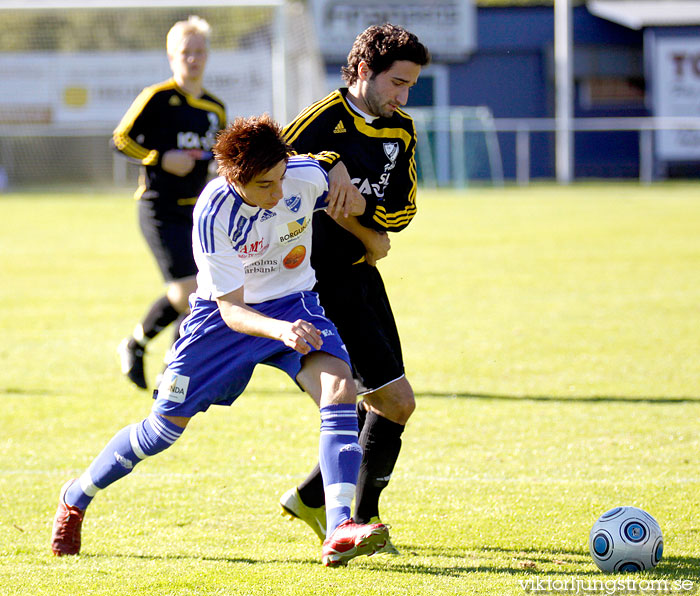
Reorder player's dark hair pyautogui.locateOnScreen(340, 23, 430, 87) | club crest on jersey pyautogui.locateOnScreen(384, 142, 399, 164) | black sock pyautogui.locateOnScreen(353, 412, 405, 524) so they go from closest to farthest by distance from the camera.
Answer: player's dark hair pyautogui.locateOnScreen(340, 23, 430, 87)
black sock pyautogui.locateOnScreen(353, 412, 405, 524)
club crest on jersey pyautogui.locateOnScreen(384, 142, 399, 164)

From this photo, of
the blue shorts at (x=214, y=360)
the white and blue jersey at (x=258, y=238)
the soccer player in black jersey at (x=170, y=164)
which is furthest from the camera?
the soccer player in black jersey at (x=170, y=164)

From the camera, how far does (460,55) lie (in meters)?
33.7

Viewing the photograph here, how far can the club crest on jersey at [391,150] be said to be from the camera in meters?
4.24

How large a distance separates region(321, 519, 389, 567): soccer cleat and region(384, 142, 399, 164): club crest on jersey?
1587mm

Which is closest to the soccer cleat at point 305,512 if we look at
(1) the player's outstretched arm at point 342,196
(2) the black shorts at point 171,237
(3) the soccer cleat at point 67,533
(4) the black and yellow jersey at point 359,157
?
(3) the soccer cleat at point 67,533

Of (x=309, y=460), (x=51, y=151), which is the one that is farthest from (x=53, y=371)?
(x=51, y=151)

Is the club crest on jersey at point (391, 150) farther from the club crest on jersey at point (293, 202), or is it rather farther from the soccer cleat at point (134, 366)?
the soccer cleat at point (134, 366)

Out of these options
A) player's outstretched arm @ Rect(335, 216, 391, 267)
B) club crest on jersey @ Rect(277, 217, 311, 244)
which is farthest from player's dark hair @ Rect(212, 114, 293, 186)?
player's outstretched arm @ Rect(335, 216, 391, 267)

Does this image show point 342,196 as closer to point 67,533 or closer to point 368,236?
point 368,236

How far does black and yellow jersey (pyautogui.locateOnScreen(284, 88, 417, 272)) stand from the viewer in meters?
4.14

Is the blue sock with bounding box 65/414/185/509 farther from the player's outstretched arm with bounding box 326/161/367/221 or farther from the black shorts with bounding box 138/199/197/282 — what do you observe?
the black shorts with bounding box 138/199/197/282

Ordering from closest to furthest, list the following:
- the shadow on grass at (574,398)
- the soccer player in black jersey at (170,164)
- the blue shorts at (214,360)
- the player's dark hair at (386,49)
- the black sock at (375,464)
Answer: the blue shorts at (214,360) < the player's dark hair at (386,49) < the black sock at (375,464) < the shadow on grass at (574,398) < the soccer player in black jersey at (170,164)

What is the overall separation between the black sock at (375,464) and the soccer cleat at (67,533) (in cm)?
111

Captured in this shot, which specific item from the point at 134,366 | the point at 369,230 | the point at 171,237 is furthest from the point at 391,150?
the point at 134,366
